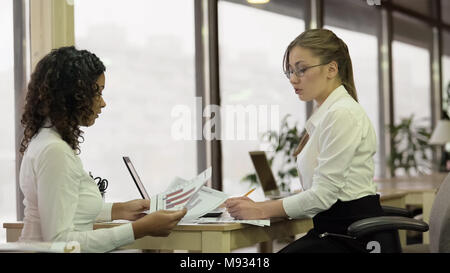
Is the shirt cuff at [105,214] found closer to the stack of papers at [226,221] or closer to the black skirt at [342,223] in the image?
the stack of papers at [226,221]

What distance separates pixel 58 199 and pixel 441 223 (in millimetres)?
1401

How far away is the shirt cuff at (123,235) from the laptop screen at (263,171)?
184 centimetres

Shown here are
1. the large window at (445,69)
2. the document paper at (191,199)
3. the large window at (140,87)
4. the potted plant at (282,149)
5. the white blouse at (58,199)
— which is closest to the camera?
the white blouse at (58,199)

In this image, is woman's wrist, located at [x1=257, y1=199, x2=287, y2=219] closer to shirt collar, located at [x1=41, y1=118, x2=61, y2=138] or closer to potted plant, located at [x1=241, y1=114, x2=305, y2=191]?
shirt collar, located at [x1=41, y1=118, x2=61, y2=138]

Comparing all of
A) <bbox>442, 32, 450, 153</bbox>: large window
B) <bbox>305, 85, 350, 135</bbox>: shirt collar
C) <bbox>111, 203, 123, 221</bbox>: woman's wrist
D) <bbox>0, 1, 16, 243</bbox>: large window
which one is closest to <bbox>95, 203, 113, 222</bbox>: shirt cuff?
<bbox>111, 203, 123, 221</bbox>: woman's wrist

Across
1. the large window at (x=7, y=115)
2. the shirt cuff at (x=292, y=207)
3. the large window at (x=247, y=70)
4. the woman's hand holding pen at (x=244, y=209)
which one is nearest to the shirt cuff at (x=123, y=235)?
the woman's hand holding pen at (x=244, y=209)

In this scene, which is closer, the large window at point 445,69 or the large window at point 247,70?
the large window at point 247,70

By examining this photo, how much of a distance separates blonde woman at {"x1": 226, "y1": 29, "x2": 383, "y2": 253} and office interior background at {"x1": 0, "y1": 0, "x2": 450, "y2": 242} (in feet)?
3.82

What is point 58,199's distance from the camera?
1739 mm

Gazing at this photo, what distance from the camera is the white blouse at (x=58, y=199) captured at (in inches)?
68.5

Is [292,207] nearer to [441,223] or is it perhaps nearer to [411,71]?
[441,223]

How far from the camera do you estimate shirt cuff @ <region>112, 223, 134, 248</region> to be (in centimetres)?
187

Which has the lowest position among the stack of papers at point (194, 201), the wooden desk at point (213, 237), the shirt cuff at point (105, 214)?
the wooden desk at point (213, 237)

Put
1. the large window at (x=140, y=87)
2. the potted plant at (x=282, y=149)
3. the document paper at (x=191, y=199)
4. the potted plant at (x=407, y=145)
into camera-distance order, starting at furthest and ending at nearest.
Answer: the potted plant at (x=407, y=145)
the potted plant at (x=282, y=149)
the large window at (x=140, y=87)
the document paper at (x=191, y=199)
